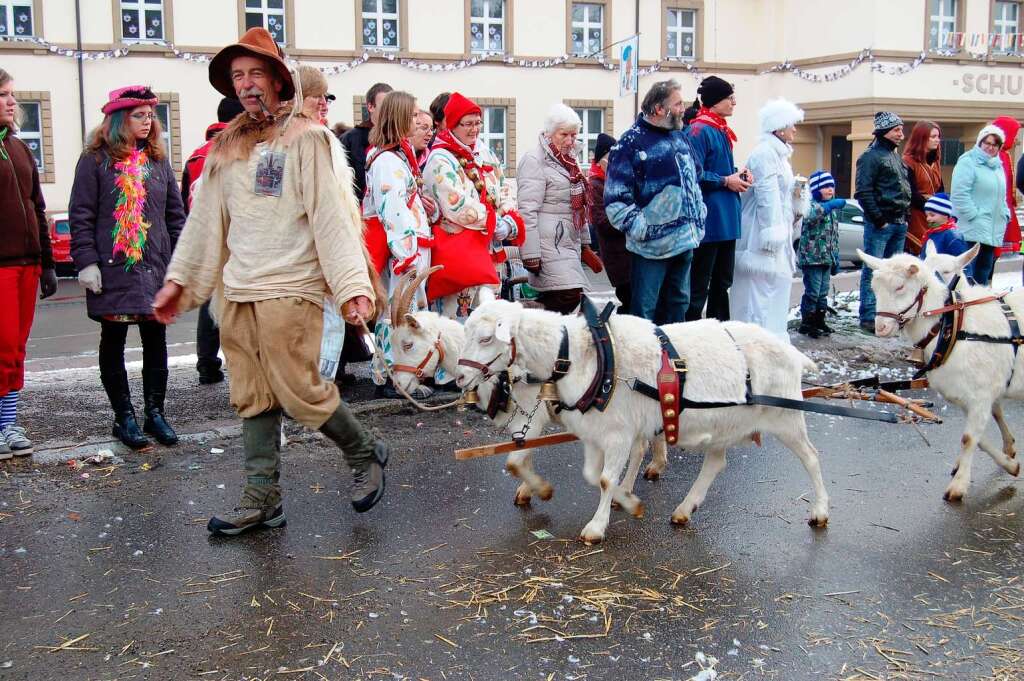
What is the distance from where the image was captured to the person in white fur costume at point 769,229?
919cm

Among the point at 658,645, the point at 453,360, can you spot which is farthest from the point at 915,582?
the point at 453,360

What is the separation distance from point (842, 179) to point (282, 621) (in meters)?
36.4

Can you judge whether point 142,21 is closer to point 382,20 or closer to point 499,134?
point 382,20

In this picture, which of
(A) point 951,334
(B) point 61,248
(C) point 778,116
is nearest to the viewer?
(A) point 951,334

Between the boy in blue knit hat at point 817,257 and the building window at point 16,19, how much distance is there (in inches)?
958

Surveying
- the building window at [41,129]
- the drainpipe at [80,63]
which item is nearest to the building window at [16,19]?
the drainpipe at [80,63]

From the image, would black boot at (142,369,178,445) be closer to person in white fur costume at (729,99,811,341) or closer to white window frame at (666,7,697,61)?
person in white fur costume at (729,99,811,341)

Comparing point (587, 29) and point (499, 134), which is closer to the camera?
point (499, 134)

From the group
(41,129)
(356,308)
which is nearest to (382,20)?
(41,129)

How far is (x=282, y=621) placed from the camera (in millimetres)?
4227

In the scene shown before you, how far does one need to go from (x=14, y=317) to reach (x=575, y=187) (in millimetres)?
4208

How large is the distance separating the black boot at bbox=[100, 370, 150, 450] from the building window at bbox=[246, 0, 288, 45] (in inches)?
994

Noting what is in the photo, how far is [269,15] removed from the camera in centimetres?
3017

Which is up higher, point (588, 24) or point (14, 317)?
point (588, 24)
